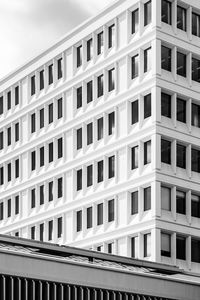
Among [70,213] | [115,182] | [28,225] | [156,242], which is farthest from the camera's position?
[28,225]

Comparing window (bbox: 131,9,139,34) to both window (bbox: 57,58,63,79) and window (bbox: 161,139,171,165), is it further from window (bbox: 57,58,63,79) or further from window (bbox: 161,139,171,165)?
window (bbox: 57,58,63,79)

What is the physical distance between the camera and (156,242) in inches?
2771

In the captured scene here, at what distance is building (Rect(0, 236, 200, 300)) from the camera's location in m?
46.3

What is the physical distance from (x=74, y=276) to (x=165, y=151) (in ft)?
81.3

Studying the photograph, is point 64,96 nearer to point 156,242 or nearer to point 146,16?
point 146,16

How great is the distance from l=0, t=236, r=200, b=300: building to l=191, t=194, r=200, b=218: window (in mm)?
17780

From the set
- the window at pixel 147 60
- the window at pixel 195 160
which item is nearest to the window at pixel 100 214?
the window at pixel 195 160

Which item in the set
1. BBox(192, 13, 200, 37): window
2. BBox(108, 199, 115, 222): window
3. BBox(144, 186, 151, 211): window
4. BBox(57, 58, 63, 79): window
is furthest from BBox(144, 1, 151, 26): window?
BBox(108, 199, 115, 222): window

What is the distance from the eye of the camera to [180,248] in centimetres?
7238

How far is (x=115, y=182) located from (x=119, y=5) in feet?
42.3

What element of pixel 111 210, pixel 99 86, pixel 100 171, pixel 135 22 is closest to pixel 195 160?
pixel 111 210

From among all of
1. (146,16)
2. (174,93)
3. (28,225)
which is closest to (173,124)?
(174,93)

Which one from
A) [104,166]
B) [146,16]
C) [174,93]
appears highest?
[146,16]

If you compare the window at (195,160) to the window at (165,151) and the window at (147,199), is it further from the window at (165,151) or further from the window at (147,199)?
the window at (147,199)
